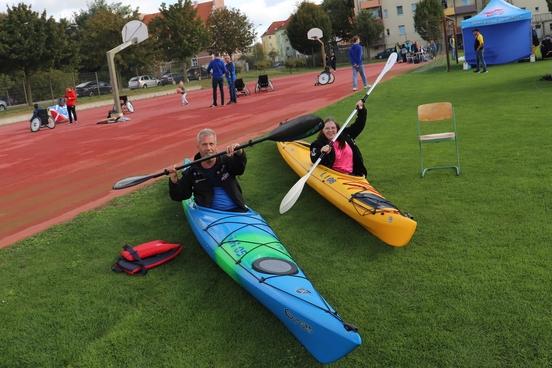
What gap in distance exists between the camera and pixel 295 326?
3174 mm

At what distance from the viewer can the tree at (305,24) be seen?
167ft

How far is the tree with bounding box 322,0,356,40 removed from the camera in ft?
207

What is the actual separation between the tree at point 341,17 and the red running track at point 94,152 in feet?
158

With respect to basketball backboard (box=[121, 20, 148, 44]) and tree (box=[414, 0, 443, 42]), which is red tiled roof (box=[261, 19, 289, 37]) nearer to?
tree (box=[414, 0, 443, 42])

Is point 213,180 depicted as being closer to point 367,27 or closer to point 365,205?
point 365,205

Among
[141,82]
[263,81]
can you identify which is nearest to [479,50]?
[263,81]

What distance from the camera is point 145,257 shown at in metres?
4.74

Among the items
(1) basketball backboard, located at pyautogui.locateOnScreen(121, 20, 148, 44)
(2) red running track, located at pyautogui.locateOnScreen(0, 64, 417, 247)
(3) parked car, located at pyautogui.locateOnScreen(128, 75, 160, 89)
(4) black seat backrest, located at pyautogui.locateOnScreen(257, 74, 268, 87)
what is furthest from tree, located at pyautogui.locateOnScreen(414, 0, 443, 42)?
(1) basketball backboard, located at pyautogui.locateOnScreen(121, 20, 148, 44)

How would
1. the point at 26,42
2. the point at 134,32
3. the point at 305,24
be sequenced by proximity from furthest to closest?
the point at 305,24, the point at 26,42, the point at 134,32

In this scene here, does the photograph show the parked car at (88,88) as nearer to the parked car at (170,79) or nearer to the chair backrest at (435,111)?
the parked car at (170,79)

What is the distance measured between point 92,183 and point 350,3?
64.9 metres

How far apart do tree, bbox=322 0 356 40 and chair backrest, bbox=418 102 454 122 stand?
58.2 meters

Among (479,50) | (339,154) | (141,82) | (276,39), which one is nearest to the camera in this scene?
(339,154)

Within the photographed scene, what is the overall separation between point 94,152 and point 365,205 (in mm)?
8029
